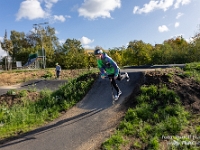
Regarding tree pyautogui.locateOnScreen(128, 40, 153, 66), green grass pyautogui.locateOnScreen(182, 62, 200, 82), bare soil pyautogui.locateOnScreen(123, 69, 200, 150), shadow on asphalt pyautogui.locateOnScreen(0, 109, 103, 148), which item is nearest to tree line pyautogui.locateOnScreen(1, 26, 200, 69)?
tree pyautogui.locateOnScreen(128, 40, 153, 66)

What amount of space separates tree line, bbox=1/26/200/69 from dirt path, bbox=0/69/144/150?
51.9ft

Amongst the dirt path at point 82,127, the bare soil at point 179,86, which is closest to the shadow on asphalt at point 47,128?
the dirt path at point 82,127

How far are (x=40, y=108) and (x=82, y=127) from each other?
3.24 meters

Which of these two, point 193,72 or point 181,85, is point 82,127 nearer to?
point 181,85

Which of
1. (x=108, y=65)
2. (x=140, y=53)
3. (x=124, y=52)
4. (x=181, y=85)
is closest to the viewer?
(x=108, y=65)

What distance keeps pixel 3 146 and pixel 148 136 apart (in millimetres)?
4398

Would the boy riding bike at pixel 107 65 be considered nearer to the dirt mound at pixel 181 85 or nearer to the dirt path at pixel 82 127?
the dirt path at pixel 82 127

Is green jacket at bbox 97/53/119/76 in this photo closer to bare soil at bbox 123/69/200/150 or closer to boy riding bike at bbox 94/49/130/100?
boy riding bike at bbox 94/49/130/100

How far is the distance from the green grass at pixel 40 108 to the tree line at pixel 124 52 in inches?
610

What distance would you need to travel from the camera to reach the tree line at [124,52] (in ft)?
74.2

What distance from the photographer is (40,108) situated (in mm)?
8852

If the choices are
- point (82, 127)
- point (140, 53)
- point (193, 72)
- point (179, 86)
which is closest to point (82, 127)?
point (82, 127)

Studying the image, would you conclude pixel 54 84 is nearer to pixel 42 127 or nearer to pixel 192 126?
pixel 42 127

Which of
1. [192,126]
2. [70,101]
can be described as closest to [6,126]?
[70,101]
